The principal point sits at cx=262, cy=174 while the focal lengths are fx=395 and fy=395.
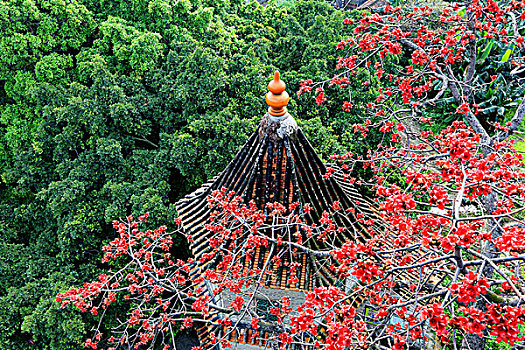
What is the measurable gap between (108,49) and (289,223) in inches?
475

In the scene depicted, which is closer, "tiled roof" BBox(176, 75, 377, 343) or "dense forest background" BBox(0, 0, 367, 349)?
"tiled roof" BBox(176, 75, 377, 343)

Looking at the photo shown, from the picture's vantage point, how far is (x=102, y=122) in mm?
13344

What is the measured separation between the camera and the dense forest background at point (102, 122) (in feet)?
40.9

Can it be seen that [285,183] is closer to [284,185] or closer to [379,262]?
[284,185]

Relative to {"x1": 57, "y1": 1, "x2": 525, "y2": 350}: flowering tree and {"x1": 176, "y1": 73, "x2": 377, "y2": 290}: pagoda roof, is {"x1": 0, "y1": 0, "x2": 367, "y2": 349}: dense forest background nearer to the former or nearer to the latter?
{"x1": 57, "y1": 1, "x2": 525, "y2": 350}: flowering tree

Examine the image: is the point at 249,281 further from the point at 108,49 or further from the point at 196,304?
the point at 108,49

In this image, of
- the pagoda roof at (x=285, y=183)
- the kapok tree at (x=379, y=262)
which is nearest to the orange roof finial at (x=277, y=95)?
the pagoda roof at (x=285, y=183)

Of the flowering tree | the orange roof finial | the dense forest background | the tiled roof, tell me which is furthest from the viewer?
the dense forest background

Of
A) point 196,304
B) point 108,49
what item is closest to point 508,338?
point 196,304

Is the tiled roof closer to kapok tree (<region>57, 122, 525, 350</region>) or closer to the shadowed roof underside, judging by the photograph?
the shadowed roof underside

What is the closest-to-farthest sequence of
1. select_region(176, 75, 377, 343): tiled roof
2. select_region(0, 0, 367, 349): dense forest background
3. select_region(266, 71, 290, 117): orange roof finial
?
select_region(266, 71, 290, 117): orange roof finial
select_region(176, 75, 377, 343): tiled roof
select_region(0, 0, 367, 349): dense forest background

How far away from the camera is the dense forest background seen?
12477 mm

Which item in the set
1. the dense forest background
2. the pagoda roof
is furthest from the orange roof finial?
the dense forest background

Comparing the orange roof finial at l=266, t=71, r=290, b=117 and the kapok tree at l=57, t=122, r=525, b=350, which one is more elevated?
the orange roof finial at l=266, t=71, r=290, b=117
